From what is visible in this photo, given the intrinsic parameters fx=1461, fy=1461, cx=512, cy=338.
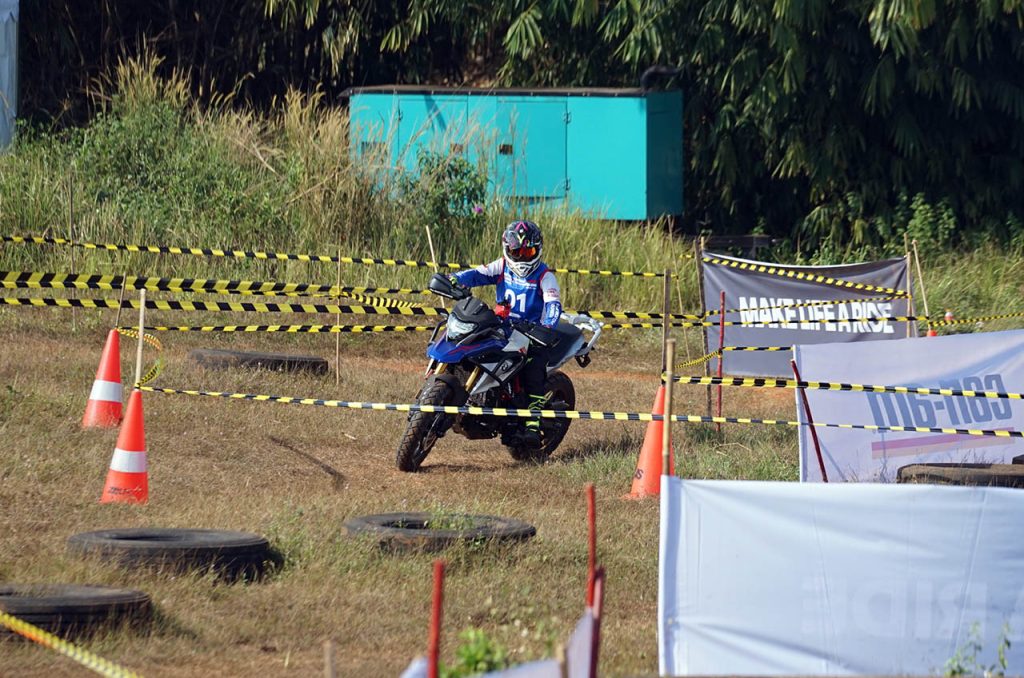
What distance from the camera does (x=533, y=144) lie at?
834 inches

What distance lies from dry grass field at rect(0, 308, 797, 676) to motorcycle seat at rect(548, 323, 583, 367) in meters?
0.79

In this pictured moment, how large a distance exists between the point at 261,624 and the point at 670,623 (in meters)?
1.90

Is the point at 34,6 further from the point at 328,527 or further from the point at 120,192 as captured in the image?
the point at 328,527

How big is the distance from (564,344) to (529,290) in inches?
19.4

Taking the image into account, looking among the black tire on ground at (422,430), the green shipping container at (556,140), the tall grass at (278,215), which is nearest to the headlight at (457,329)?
the black tire on ground at (422,430)

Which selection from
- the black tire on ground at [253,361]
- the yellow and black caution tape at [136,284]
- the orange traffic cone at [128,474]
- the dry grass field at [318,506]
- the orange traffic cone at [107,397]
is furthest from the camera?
the black tire on ground at [253,361]

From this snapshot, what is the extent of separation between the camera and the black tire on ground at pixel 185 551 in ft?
23.1

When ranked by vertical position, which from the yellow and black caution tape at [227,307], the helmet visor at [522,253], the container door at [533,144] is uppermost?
the container door at [533,144]

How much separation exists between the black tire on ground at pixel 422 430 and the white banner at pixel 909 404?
2.43 meters

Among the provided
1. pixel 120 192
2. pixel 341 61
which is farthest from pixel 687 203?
pixel 120 192

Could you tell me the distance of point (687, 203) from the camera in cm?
2366

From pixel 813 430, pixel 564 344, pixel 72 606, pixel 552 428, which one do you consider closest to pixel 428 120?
pixel 564 344

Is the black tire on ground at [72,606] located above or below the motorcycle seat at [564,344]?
below

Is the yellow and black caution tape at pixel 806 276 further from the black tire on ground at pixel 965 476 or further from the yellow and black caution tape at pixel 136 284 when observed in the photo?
the black tire on ground at pixel 965 476
